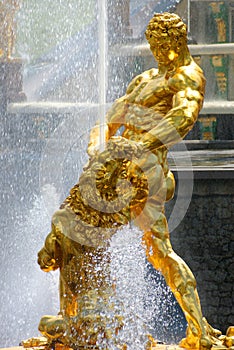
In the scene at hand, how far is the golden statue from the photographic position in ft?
23.1

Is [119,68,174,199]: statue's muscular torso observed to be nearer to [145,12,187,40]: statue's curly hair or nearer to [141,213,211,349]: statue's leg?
[145,12,187,40]: statue's curly hair

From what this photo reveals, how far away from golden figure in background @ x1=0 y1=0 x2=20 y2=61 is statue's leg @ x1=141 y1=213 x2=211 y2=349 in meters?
6.76

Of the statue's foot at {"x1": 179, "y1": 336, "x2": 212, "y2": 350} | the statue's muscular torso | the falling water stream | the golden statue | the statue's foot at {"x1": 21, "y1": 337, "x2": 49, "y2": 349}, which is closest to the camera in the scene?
the golden statue

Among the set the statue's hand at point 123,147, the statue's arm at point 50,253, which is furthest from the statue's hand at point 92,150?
the statue's arm at point 50,253

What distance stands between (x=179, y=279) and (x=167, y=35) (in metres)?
1.45

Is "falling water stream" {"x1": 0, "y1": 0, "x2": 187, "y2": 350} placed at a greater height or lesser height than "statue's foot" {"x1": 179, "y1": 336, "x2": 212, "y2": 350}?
lesser

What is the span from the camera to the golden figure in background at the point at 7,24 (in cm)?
1378

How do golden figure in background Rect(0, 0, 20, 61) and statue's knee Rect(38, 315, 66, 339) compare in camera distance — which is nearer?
statue's knee Rect(38, 315, 66, 339)

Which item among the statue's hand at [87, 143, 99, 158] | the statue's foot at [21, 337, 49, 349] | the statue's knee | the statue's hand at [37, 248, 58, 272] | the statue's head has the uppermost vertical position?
the statue's head

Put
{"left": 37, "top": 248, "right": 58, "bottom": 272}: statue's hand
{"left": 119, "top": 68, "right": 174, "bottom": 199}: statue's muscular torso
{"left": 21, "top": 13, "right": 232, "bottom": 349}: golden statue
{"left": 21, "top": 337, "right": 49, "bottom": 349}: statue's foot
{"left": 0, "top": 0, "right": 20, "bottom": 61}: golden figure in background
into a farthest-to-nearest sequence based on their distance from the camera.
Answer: {"left": 0, "top": 0, "right": 20, "bottom": 61}: golden figure in background
{"left": 119, "top": 68, "right": 174, "bottom": 199}: statue's muscular torso
{"left": 21, "top": 337, "right": 49, "bottom": 349}: statue's foot
{"left": 37, "top": 248, "right": 58, "bottom": 272}: statue's hand
{"left": 21, "top": 13, "right": 232, "bottom": 349}: golden statue

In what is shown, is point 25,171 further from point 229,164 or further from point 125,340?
point 125,340

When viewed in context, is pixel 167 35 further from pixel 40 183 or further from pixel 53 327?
pixel 40 183

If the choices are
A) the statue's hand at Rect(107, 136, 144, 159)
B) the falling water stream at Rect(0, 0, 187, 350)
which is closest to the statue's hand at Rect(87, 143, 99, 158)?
the statue's hand at Rect(107, 136, 144, 159)

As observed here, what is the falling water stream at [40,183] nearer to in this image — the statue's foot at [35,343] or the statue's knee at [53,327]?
the statue's foot at [35,343]
